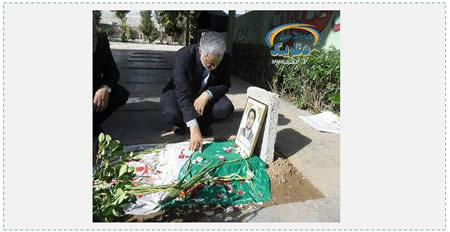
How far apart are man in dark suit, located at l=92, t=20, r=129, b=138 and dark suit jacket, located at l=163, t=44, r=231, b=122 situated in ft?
1.98

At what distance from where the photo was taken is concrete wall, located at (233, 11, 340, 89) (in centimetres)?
471

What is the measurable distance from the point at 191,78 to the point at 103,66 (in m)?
0.84

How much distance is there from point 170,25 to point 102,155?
25.3 metres

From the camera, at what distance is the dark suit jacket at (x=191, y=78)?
258 cm

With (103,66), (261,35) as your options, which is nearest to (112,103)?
(103,66)

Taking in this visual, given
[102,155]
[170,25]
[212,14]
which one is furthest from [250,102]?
[170,25]

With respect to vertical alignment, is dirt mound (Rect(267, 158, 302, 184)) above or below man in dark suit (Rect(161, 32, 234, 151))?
below

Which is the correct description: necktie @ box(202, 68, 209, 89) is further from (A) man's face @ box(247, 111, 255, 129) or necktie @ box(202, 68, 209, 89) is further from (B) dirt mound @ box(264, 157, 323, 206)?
(B) dirt mound @ box(264, 157, 323, 206)

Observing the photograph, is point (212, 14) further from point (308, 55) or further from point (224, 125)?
point (224, 125)

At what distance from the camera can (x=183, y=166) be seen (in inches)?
88.0

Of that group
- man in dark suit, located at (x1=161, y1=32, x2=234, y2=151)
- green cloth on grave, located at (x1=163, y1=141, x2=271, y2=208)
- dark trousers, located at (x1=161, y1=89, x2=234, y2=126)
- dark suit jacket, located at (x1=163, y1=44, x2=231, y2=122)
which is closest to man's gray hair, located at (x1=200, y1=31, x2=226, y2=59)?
man in dark suit, located at (x1=161, y1=32, x2=234, y2=151)

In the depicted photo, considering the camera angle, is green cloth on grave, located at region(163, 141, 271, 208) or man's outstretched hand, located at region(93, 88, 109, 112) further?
man's outstretched hand, located at region(93, 88, 109, 112)

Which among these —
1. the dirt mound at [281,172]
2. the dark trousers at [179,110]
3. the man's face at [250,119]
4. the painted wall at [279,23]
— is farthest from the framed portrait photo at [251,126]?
the painted wall at [279,23]

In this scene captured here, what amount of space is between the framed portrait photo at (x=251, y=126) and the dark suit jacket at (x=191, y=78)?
456 mm
